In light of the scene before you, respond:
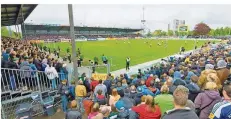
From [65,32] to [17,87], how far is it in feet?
279

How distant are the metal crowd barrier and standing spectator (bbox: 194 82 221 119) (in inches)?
228

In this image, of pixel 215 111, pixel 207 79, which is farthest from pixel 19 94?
pixel 215 111

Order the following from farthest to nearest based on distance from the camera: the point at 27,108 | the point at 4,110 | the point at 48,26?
the point at 48,26
the point at 4,110
the point at 27,108

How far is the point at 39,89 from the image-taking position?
9.06 m

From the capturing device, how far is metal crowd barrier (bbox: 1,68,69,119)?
8216 mm

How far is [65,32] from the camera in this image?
9206 centimetres

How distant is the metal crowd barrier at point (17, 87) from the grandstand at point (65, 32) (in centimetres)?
4874

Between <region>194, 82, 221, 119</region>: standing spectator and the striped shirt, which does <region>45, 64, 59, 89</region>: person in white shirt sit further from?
the striped shirt

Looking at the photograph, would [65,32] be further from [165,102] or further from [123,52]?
[165,102]

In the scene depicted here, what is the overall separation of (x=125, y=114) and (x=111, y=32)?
11578cm

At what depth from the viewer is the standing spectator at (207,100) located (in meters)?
4.48

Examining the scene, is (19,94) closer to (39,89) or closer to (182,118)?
(39,89)

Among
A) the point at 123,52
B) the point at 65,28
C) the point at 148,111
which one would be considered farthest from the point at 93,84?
the point at 65,28

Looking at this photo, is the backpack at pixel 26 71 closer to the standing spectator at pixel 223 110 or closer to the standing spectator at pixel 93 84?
the standing spectator at pixel 93 84
